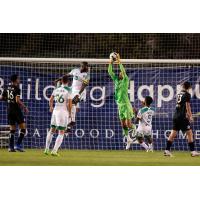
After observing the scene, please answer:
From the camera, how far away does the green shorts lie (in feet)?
41.8

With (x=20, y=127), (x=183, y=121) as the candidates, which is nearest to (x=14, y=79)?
(x=20, y=127)

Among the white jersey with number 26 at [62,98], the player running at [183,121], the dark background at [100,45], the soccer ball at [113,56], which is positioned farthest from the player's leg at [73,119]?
the dark background at [100,45]

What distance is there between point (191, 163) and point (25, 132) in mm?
3299

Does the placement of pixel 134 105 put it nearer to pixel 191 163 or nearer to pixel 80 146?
pixel 80 146

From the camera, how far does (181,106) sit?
1163cm

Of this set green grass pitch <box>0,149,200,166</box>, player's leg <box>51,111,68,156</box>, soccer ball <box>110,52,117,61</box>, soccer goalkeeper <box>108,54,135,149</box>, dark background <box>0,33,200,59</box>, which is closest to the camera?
green grass pitch <box>0,149,200,166</box>

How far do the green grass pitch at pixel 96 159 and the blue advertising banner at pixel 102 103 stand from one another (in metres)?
0.65

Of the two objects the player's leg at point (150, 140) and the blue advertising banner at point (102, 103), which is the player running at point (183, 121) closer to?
the player's leg at point (150, 140)

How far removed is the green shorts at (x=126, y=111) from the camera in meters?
12.8

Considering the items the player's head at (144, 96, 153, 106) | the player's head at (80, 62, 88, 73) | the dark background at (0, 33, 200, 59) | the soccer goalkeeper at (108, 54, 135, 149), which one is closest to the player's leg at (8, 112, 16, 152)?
the player's head at (80, 62, 88, 73)

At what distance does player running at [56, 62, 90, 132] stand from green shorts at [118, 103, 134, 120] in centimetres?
73

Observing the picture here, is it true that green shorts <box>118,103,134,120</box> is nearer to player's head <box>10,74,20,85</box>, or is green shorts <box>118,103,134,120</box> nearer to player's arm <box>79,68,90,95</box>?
player's arm <box>79,68,90,95</box>

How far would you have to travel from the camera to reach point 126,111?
502 inches

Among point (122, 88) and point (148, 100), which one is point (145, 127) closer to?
point (148, 100)
